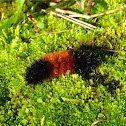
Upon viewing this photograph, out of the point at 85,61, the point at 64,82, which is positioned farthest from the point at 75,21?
the point at 64,82

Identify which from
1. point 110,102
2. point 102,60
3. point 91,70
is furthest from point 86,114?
point 102,60

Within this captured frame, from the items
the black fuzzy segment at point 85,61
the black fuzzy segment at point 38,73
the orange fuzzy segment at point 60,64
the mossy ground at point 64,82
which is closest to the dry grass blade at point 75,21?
the mossy ground at point 64,82

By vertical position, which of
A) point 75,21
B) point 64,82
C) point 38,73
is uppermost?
point 75,21

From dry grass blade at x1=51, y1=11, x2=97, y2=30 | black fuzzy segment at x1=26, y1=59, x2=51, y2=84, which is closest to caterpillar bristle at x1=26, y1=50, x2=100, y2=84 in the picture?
black fuzzy segment at x1=26, y1=59, x2=51, y2=84

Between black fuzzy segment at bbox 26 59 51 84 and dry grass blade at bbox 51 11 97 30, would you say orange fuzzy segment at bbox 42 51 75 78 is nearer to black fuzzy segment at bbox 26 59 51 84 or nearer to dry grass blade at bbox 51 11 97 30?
black fuzzy segment at bbox 26 59 51 84

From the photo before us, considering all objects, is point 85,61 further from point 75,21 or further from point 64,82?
point 75,21
